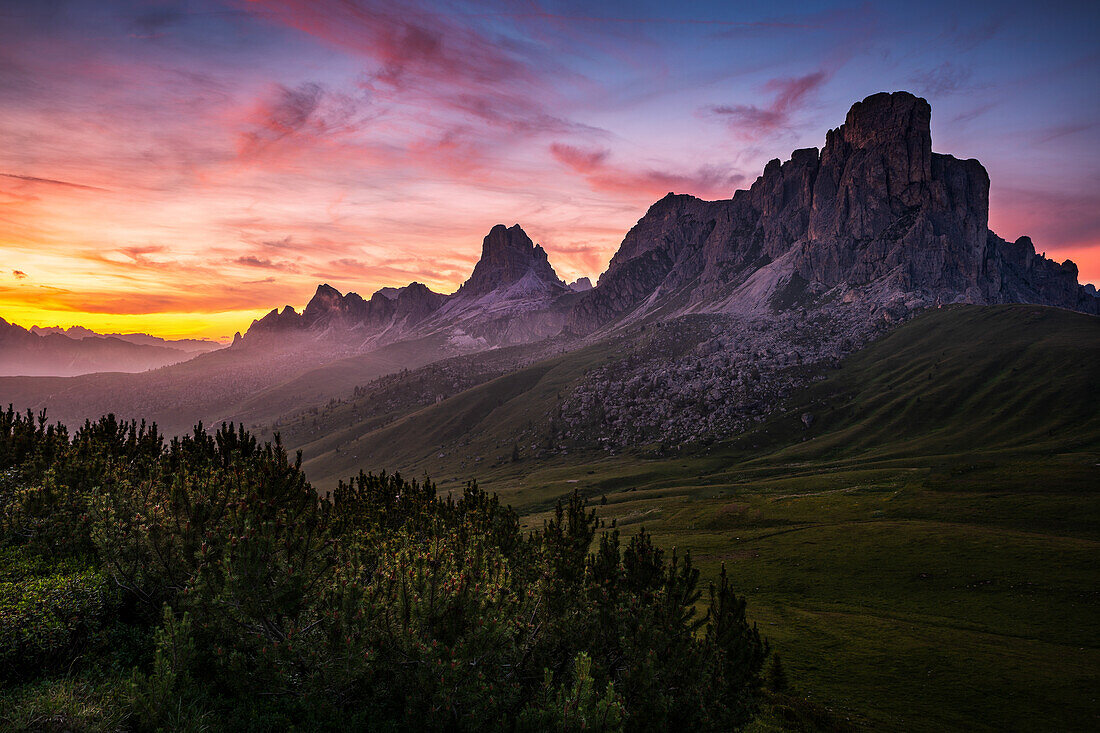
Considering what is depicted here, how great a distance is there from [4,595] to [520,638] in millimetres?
20445

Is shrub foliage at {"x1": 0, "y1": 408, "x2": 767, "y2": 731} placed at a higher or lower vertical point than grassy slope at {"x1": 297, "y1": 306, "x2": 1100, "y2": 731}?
higher

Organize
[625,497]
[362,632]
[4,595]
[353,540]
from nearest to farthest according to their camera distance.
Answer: [362,632], [4,595], [353,540], [625,497]

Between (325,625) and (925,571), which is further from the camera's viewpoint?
(925,571)

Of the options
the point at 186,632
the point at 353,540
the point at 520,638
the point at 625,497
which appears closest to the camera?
the point at 186,632

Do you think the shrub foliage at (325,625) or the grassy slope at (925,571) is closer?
the shrub foliage at (325,625)

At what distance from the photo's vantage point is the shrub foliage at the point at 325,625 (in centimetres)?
1762

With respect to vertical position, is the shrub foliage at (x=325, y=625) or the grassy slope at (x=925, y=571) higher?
the shrub foliage at (x=325, y=625)

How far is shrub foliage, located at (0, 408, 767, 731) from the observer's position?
17625 mm

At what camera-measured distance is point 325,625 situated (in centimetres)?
1830

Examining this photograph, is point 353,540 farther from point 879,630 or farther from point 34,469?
point 879,630

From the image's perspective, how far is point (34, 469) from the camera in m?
37.1

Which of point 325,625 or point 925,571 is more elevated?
point 325,625

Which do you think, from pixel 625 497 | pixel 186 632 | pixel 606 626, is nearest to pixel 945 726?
pixel 606 626

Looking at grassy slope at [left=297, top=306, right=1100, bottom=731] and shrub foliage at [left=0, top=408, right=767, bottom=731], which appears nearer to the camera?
shrub foliage at [left=0, top=408, right=767, bottom=731]
